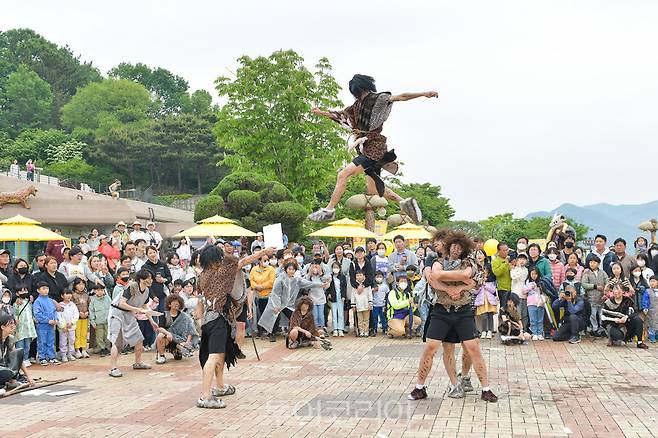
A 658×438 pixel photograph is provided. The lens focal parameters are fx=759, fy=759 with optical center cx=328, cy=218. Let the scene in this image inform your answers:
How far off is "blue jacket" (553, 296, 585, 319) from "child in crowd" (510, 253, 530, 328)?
541 mm

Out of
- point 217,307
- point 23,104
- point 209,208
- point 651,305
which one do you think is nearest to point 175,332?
point 217,307

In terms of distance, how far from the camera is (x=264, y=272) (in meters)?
15.0

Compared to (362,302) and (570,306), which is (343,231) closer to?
(362,302)

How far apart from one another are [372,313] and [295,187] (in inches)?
727

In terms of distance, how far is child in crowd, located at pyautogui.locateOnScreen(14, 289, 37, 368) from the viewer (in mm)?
11040

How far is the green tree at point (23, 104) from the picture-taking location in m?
74.1

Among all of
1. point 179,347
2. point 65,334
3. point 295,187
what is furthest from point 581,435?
point 295,187

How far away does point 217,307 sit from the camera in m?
8.45

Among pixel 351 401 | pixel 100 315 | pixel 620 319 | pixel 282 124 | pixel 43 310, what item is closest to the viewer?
pixel 351 401

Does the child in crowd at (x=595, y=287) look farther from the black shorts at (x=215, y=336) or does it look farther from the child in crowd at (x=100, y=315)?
the child in crowd at (x=100, y=315)

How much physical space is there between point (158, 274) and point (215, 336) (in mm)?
5078

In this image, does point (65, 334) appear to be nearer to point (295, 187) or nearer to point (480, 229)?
point (295, 187)

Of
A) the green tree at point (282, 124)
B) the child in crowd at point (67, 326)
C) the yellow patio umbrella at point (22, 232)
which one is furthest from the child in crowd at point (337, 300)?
the green tree at point (282, 124)

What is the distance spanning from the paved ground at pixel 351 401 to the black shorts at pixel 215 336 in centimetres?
63
